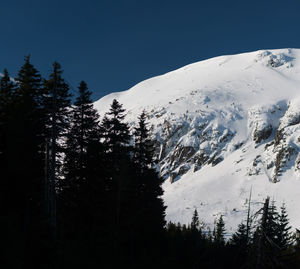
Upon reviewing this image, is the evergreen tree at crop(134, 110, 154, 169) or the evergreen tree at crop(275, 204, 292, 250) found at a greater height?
the evergreen tree at crop(134, 110, 154, 169)

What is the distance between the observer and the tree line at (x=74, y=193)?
15.4m

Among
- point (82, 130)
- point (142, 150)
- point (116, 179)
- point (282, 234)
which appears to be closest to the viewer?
point (116, 179)

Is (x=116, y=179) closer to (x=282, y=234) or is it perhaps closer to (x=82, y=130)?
(x=82, y=130)

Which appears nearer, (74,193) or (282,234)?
(74,193)

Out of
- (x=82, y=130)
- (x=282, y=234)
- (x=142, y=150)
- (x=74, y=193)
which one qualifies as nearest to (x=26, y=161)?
(x=74, y=193)

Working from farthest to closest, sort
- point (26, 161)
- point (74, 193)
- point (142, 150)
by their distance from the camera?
point (142, 150)
point (74, 193)
point (26, 161)

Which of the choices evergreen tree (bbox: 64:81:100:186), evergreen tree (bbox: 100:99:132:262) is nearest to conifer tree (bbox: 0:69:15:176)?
evergreen tree (bbox: 64:81:100:186)

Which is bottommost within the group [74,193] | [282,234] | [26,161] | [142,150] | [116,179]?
[282,234]

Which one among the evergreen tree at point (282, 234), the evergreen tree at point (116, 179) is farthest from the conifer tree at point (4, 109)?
the evergreen tree at point (282, 234)

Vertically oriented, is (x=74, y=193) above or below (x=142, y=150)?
below

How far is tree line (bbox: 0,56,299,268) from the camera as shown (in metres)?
15.4

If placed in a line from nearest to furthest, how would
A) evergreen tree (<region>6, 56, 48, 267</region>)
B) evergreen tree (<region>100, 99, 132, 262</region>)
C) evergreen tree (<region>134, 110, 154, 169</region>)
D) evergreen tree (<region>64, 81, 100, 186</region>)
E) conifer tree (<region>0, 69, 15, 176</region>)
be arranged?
evergreen tree (<region>6, 56, 48, 267</region>) → conifer tree (<region>0, 69, 15, 176</region>) → evergreen tree (<region>100, 99, 132, 262</region>) → evergreen tree (<region>64, 81, 100, 186</region>) → evergreen tree (<region>134, 110, 154, 169</region>)

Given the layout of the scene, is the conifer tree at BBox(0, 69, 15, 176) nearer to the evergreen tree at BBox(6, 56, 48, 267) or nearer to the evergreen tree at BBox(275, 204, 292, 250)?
the evergreen tree at BBox(6, 56, 48, 267)

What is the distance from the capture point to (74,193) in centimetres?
2398
